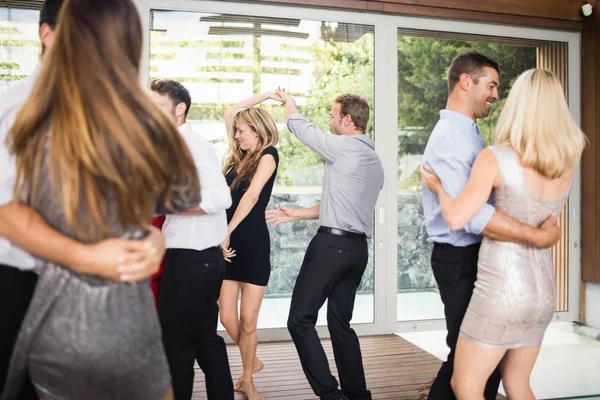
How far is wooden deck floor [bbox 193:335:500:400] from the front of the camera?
368cm

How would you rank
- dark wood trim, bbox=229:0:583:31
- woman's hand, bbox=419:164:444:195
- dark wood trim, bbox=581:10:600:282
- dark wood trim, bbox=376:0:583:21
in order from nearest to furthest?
1. woman's hand, bbox=419:164:444:195
2. dark wood trim, bbox=229:0:583:31
3. dark wood trim, bbox=376:0:583:21
4. dark wood trim, bbox=581:10:600:282

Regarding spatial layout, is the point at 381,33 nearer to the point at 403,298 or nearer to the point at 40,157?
the point at 403,298

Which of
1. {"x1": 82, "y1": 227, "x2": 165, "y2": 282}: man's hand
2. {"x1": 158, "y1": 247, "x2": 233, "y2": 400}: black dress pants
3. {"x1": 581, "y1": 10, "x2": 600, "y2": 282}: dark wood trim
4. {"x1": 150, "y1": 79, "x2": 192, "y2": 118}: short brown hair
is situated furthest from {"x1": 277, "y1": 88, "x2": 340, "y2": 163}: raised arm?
{"x1": 581, "y1": 10, "x2": 600, "y2": 282}: dark wood trim

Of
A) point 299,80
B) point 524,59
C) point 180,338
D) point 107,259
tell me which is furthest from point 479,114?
point 524,59

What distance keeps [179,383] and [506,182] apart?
156 centimetres

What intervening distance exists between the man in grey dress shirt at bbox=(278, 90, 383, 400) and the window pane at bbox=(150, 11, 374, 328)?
61.4 inches

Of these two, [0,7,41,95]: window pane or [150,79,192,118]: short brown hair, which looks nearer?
[150,79,192,118]: short brown hair

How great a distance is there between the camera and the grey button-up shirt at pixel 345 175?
11.0 ft

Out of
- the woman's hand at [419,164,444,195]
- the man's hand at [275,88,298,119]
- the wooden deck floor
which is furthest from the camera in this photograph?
the wooden deck floor

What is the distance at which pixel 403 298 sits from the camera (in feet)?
17.4

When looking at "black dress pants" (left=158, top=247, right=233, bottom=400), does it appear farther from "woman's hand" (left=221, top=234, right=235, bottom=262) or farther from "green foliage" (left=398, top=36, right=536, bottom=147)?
"green foliage" (left=398, top=36, right=536, bottom=147)

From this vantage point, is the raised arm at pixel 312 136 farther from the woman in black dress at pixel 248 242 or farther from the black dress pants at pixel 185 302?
the black dress pants at pixel 185 302

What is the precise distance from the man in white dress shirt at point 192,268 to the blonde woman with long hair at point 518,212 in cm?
97

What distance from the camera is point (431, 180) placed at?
2.46 m
